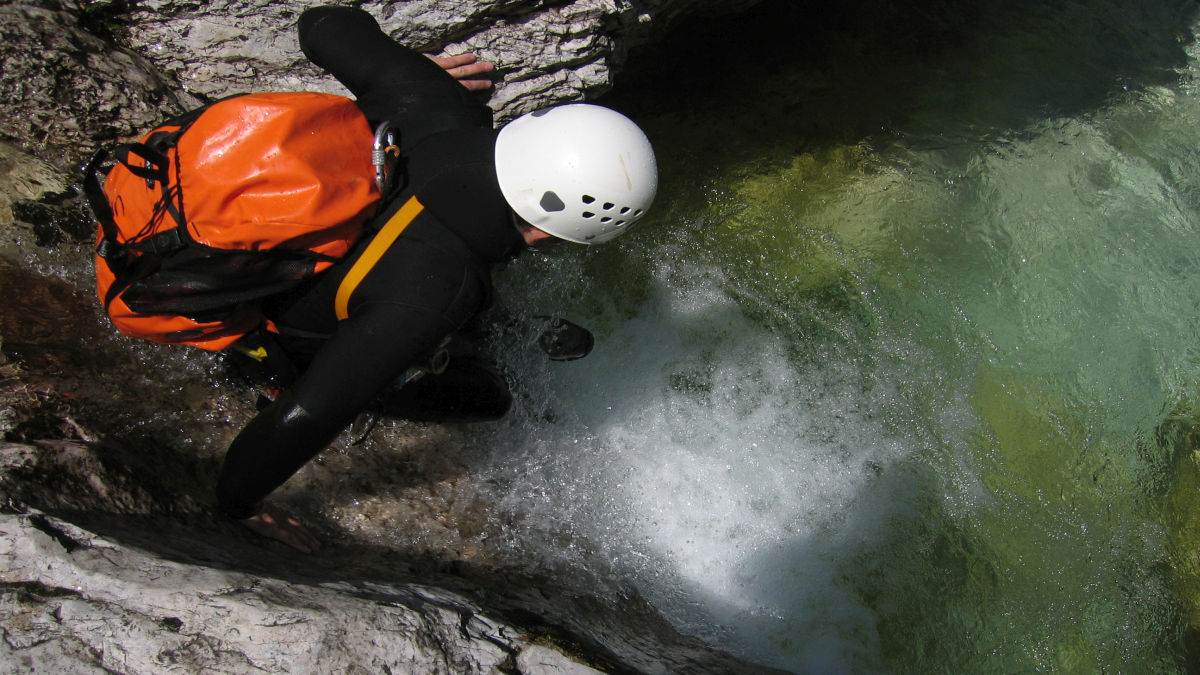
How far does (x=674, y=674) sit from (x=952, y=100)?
4.51 metres

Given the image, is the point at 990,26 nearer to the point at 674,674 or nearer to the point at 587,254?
the point at 587,254

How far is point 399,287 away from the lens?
6.37 ft

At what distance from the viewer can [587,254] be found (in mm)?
4145

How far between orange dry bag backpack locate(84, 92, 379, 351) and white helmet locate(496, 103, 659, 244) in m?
0.45

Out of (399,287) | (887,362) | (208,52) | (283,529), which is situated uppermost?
(208,52)

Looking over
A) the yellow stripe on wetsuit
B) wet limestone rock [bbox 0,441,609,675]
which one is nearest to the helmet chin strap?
the yellow stripe on wetsuit

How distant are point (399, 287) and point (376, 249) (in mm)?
144

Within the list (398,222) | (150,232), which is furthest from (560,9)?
(150,232)

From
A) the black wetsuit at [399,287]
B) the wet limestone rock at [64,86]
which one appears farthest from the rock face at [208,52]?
the black wetsuit at [399,287]

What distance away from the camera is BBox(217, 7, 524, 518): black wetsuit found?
1.92m

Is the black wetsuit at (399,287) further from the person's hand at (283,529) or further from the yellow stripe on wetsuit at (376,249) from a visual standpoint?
the person's hand at (283,529)

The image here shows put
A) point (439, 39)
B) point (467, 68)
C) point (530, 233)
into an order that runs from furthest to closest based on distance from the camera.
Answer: point (439, 39), point (467, 68), point (530, 233)

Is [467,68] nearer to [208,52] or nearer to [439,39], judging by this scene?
[439,39]

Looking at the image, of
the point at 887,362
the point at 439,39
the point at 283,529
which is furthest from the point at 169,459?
the point at 887,362
